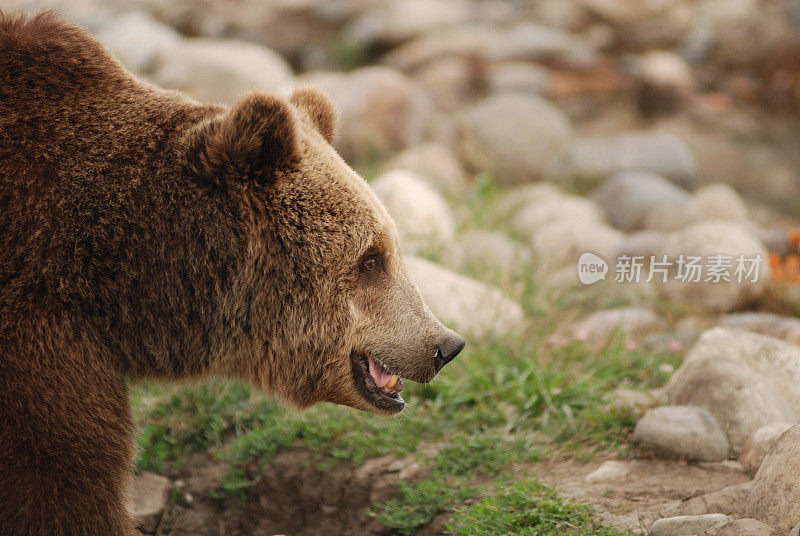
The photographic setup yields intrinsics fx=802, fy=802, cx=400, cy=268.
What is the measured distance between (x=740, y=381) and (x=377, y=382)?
186cm

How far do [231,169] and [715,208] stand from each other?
569 cm

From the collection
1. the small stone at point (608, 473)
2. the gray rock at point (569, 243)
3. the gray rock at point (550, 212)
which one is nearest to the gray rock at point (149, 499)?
the small stone at point (608, 473)

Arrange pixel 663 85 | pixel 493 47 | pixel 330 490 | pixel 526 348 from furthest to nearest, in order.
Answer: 1. pixel 493 47
2. pixel 663 85
3. pixel 526 348
4. pixel 330 490

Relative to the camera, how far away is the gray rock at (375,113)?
8344 millimetres

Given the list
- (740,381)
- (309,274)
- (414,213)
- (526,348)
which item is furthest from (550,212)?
(309,274)

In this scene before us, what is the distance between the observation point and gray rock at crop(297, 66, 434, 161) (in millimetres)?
8344

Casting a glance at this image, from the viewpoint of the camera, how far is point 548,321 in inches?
213

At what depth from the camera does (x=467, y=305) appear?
520 cm

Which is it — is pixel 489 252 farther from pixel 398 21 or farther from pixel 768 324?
pixel 398 21

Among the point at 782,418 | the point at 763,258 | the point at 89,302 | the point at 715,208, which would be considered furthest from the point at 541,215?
the point at 89,302

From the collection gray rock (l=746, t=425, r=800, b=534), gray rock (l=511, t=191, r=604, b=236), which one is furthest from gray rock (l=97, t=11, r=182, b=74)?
gray rock (l=746, t=425, r=800, b=534)

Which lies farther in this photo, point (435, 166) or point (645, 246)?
point (435, 166)

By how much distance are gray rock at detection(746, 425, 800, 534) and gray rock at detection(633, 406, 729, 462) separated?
71cm

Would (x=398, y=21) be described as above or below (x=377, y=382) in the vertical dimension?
above
